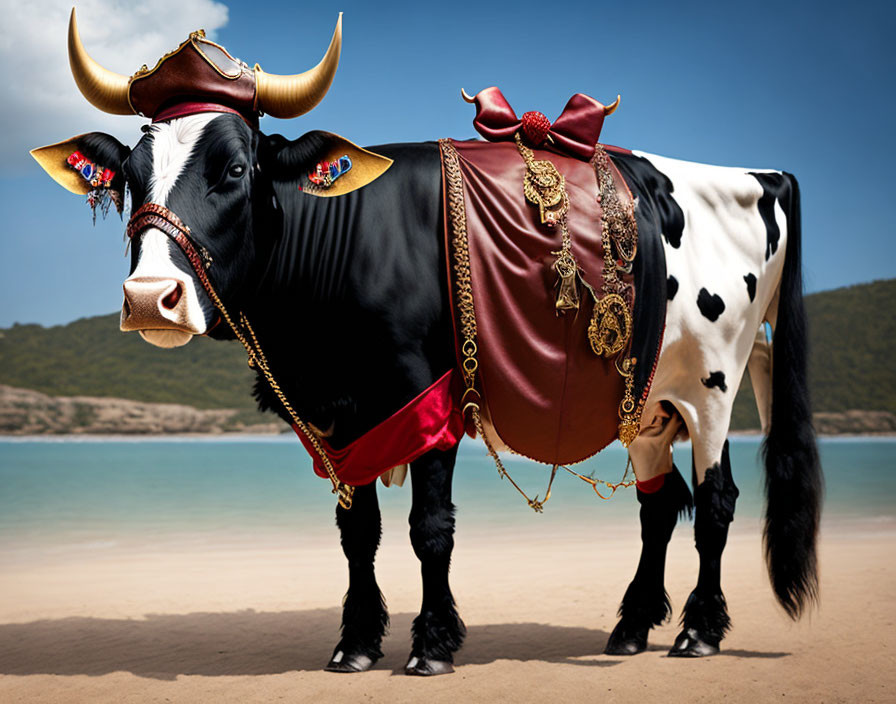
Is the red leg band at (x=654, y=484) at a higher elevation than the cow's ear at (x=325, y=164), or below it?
below

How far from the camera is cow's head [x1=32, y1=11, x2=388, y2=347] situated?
321 centimetres

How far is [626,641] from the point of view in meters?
4.31

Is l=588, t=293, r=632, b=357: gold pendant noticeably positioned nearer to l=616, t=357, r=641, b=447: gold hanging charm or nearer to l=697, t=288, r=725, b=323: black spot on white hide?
l=616, t=357, r=641, b=447: gold hanging charm

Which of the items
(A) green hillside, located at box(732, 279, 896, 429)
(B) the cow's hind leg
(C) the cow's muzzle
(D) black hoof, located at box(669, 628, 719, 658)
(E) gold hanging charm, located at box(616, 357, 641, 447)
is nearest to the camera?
(C) the cow's muzzle

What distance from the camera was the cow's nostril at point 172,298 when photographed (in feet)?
10.3

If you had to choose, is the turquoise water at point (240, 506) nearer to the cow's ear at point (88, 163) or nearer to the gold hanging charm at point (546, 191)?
the gold hanging charm at point (546, 191)

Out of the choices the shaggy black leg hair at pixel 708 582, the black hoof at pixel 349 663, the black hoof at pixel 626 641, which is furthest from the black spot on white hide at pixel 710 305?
the black hoof at pixel 349 663

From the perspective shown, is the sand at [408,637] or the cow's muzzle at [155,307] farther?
the sand at [408,637]

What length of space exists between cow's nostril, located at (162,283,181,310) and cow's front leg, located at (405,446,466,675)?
3.80 ft

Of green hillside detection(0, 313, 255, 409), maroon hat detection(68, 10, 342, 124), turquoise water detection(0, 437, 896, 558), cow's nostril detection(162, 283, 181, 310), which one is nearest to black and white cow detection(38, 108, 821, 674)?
cow's nostril detection(162, 283, 181, 310)

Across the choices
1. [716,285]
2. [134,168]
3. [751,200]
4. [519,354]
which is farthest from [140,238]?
[751,200]

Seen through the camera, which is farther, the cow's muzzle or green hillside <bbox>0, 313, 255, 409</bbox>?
green hillside <bbox>0, 313, 255, 409</bbox>

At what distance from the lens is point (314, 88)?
3.51 m

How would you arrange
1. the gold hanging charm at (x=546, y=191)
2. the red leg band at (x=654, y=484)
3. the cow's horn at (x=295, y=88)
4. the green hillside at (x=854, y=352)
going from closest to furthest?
1. the cow's horn at (x=295, y=88)
2. the gold hanging charm at (x=546, y=191)
3. the red leg band at (x=654, y=484)
4. the green hillside at (x=854, y=352)
